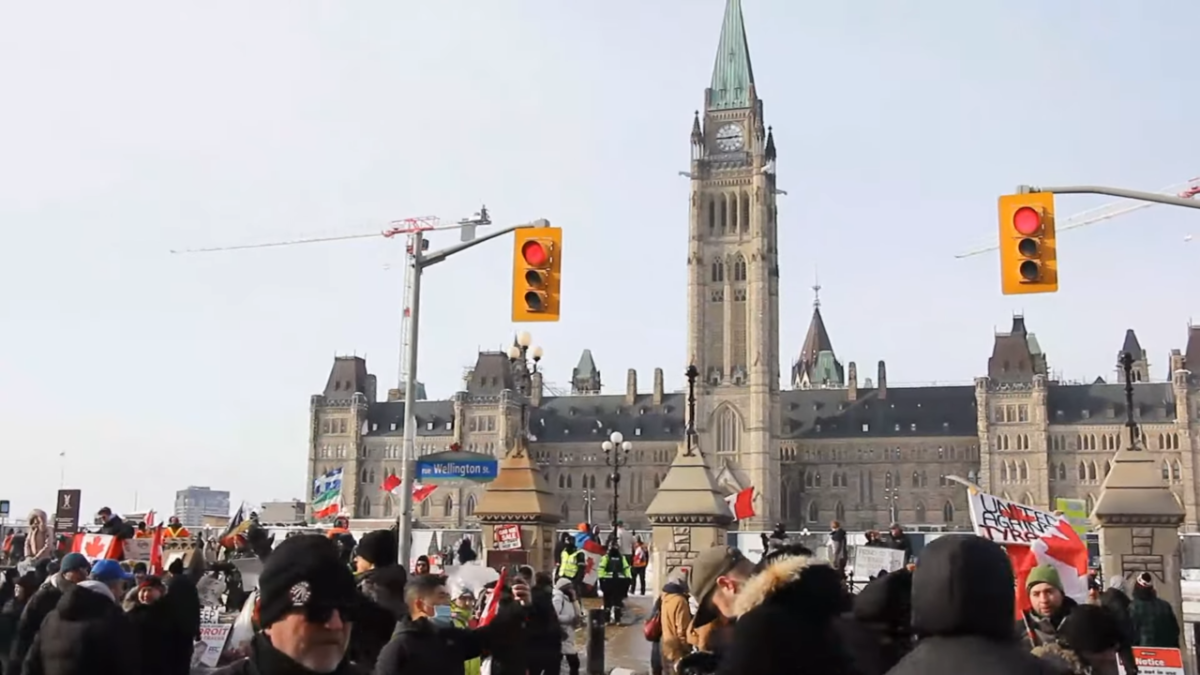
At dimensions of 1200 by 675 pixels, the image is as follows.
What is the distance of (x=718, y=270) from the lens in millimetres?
109375

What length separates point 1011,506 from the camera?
1314 centimetres

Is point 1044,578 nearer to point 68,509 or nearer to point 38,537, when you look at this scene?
point 38,537

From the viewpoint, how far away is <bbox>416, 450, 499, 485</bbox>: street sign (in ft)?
59.8

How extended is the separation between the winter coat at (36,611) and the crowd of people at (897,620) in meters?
4.53

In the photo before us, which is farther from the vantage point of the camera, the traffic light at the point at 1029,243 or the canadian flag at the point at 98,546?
the canadian flag at the point at 98,546

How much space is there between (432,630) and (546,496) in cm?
1525

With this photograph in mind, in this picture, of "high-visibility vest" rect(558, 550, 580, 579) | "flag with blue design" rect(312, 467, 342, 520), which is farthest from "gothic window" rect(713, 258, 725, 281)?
"high-visibility vest" rect(558, 550, 580, 579)

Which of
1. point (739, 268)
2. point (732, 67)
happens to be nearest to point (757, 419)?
point (739, 268)

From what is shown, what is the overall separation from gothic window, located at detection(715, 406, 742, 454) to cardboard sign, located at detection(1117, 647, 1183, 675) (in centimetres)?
9547

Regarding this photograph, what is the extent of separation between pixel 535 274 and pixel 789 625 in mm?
10836

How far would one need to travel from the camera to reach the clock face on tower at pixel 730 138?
367 ft

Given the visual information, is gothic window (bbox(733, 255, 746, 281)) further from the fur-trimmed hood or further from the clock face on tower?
the fur-trimmed hood

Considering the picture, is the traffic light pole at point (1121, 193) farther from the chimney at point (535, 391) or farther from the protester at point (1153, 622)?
the chimney at point (535, 391)

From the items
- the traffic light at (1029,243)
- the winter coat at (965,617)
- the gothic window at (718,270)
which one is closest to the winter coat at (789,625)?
the winter coat at (965,617)
